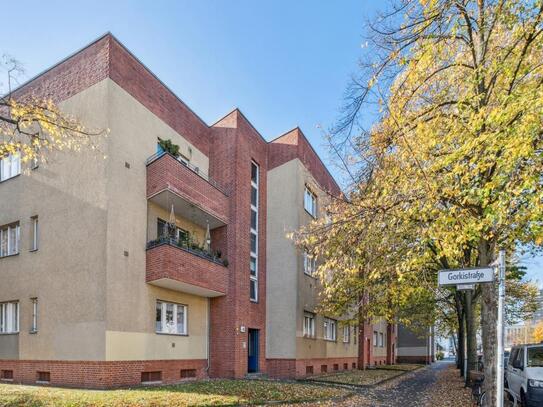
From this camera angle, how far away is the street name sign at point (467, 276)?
6430mm

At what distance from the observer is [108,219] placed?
13.8 m

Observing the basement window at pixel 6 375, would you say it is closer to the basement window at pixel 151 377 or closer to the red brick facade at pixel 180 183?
the basement window at pixel 151 377

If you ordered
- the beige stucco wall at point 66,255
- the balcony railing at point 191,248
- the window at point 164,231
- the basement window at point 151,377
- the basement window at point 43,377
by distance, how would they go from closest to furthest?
the beige stucco wall at point 66,255, the basement window at point 43,377, the basement window at point 151,377, the balcony railing at point 191,248, the window at point 164,231

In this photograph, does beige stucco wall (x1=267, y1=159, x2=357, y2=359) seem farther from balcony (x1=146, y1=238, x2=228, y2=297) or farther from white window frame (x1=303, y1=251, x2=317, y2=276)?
balcony (x1=146, y1=238, x2=228, y2=297)

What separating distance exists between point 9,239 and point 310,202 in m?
15.0

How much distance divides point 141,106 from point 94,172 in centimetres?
320

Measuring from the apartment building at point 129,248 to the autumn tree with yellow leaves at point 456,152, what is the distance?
1.80 meters

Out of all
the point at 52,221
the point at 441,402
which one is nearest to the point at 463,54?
the point at 441,402

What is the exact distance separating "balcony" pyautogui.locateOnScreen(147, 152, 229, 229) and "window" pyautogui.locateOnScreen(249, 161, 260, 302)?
282 centimetres

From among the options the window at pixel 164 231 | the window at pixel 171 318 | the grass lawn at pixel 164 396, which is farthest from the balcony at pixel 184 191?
the grass lawn at pixel 164 396

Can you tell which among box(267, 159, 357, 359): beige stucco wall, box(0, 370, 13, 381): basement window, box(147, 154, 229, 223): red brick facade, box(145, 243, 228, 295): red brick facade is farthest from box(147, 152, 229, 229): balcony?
box(0, 370, 13, 381): basement window

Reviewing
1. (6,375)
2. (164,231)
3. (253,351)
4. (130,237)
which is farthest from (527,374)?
(6,375)

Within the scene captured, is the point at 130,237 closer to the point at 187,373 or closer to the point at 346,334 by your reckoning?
the point at 187,373

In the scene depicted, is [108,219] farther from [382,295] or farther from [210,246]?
[382,295]
